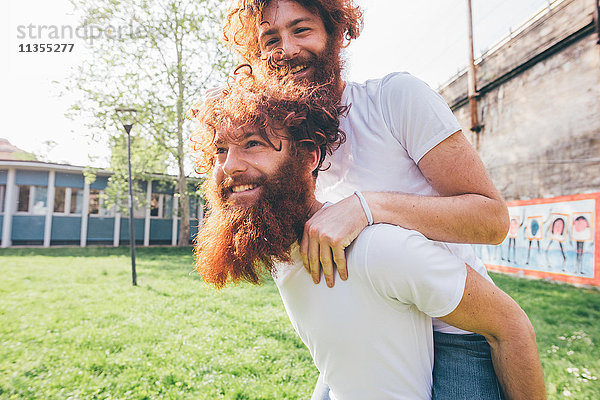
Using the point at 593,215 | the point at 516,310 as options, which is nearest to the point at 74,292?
the point at 516,310

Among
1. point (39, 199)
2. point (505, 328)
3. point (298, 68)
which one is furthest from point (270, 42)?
point (39, 199)

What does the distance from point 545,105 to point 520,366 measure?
12135 millimetres

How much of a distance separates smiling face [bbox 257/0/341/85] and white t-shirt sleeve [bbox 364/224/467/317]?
0.99m

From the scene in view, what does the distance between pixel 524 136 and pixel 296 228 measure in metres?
12.8

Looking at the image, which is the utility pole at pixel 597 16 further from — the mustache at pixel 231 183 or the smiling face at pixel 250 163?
the mustache at pixel 231 183

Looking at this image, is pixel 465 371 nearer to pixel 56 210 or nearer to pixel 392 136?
pixel 392 136

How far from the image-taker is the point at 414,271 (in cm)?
116

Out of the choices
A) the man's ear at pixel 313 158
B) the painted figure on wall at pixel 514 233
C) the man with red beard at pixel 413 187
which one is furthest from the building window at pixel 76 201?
the man's ear at pixel 313 158

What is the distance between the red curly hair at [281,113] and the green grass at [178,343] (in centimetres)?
97

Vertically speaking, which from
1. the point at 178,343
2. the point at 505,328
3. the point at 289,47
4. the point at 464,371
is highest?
the point at 289,47

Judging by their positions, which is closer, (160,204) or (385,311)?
(385,311)

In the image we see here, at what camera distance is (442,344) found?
147 cm

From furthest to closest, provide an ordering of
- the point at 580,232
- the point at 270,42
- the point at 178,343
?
the point at 580,232 < the point at 178,343 < the point at 270,42

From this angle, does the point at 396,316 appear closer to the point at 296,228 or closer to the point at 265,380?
the point at 296,228
